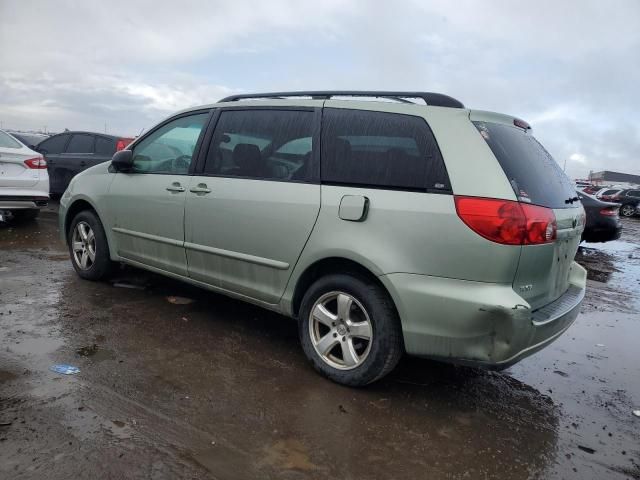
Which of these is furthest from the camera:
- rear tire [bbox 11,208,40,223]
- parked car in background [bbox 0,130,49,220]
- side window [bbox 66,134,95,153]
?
side window [bbox 66,134,95,153]

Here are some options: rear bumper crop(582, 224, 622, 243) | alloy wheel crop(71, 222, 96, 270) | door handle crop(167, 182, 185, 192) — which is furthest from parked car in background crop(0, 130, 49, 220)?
rear bumper crop(582, 224, 622, 243)

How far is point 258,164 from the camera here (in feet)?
12.1

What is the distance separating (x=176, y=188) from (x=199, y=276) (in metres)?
0.74

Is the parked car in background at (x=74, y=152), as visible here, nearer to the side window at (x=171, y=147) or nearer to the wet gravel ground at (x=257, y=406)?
the side window at (x=171, y=147)

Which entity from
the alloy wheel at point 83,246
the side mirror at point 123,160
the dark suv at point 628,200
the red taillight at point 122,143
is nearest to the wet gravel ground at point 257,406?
the alloy wheel at point 83,246

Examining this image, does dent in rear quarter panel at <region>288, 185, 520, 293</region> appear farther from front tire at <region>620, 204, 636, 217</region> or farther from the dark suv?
front tire at <region>620, 204, 636, 217</region>

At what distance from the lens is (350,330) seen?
125 inches

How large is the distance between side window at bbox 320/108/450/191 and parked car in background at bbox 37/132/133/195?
25.7 feet

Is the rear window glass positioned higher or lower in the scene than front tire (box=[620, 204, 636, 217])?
higher

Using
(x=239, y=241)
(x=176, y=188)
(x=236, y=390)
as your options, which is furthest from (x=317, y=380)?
(x=176, y=188)

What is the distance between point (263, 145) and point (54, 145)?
9280 millimetres

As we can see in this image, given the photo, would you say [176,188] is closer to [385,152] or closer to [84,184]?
[84,184]

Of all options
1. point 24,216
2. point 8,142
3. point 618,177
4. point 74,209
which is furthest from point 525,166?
point 618,177

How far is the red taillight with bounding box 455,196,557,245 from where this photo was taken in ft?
8.87
